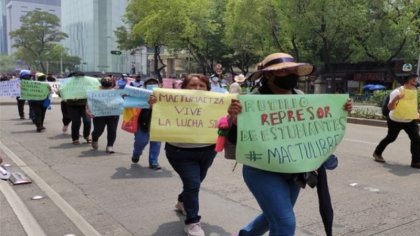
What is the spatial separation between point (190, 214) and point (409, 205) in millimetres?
2756

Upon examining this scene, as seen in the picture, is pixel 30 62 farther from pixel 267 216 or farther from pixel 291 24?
pixel 267 216

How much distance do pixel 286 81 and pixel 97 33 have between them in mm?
97157

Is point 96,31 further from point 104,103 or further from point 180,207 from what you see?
point 180,207

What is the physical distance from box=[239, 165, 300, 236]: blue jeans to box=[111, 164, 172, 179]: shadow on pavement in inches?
153

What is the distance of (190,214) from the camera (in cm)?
432

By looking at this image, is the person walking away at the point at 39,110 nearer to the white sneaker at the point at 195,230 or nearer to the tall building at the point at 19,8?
the white sneaker at the point at 195,230

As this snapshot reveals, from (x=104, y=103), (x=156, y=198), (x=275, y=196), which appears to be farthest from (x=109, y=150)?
(x=275, y=196)

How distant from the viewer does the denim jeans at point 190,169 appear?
425 cm

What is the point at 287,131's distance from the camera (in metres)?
3.29

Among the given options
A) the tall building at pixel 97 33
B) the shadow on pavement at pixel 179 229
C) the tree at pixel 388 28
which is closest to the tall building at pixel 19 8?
the tall building at pixel 97 33

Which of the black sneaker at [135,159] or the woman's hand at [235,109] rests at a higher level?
the woman's hand at [235,109]

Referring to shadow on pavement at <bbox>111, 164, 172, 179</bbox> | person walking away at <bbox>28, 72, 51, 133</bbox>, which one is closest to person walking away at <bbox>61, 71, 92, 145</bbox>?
person walking away at <bbox>28, 72, 51, 133</bbox>

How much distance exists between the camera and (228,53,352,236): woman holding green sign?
3.05 m

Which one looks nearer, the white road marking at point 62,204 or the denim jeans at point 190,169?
the denim jeans at point 190,169
